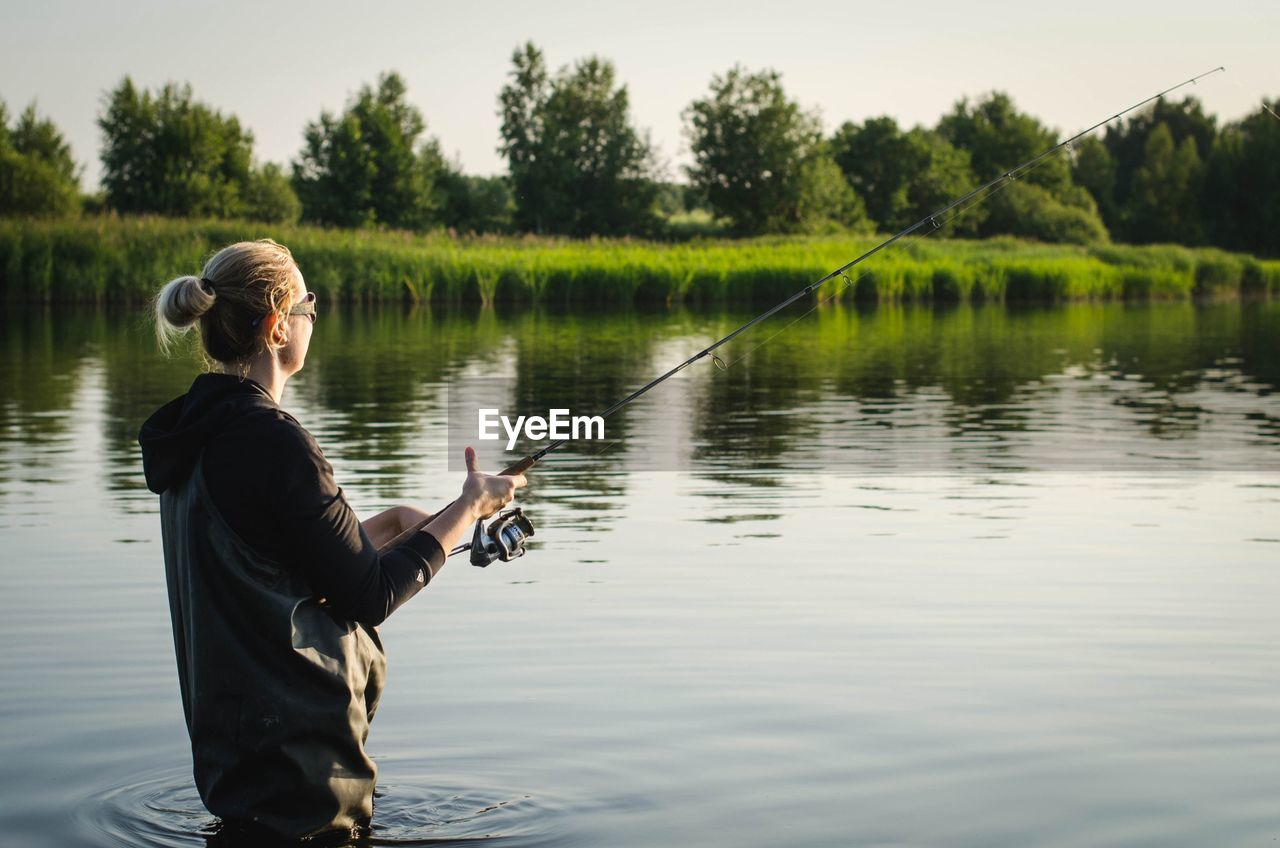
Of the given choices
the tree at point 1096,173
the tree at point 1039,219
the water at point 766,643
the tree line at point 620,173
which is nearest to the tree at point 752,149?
the tree line at point 620,173

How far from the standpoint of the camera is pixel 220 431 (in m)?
3.16

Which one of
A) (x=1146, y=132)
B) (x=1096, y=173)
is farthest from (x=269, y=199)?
(x=1146, y=132)

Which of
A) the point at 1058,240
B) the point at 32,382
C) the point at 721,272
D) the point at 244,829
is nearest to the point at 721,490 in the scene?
the point at 244,829

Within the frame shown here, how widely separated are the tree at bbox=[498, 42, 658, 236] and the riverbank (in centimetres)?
2635

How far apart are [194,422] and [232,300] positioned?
26 cm

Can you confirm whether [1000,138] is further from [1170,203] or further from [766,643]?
[766,643]

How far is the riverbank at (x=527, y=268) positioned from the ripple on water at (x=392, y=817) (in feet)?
79.4

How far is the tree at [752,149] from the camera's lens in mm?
70062

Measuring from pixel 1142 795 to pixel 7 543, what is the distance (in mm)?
5535

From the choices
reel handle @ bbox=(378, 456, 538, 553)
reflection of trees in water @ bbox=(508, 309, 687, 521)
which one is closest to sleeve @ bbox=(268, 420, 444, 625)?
reel handle @ bbox=(378, 456, 538, 553)

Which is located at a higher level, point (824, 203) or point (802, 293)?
point (824, 203)

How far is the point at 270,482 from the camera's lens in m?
3.11

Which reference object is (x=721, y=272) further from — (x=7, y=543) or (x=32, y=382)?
(x=7, y=543)

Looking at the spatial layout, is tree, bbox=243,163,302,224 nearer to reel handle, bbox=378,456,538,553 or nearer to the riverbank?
the riverbank
